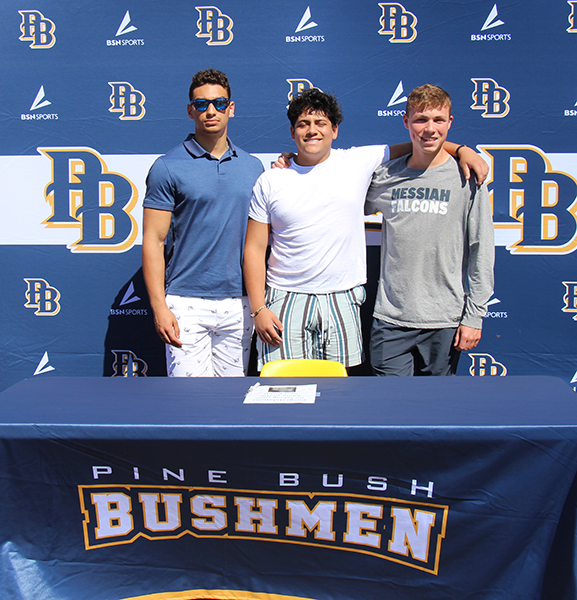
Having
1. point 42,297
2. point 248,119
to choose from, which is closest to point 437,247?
point 248,119

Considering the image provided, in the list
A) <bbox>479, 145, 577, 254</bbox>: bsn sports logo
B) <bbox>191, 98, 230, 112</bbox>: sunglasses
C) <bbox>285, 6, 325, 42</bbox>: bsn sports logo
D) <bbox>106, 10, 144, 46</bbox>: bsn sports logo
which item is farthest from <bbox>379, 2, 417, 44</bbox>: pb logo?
<bbox>106, 10, 144, 46</bbox>: bsn sports logo

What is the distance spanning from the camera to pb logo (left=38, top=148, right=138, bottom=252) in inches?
97.7

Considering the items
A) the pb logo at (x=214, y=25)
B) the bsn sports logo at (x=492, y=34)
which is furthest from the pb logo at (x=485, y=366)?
the pb logo at (x=214, y=25)

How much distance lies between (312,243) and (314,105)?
0.51m

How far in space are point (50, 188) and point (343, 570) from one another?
2.29 m

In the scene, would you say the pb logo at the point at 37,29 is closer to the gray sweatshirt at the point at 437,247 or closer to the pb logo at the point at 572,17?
the gray sweatshirt at the point at 437,247

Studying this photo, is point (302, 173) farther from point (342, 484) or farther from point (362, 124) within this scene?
point (342, 484)

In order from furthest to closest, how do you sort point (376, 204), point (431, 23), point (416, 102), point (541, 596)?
point (431, 23) → point (376, 204) → point (416, 102) → point (541, 596)

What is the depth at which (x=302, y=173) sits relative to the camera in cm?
183

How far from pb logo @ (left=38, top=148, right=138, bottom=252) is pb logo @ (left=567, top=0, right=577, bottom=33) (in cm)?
226

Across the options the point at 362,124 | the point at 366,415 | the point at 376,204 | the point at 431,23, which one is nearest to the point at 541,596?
the point at 366,415

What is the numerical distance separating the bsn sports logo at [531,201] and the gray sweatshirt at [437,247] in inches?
25.7

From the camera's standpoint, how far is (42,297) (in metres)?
2.57

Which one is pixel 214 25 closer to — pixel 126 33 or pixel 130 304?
pixel 126 33
